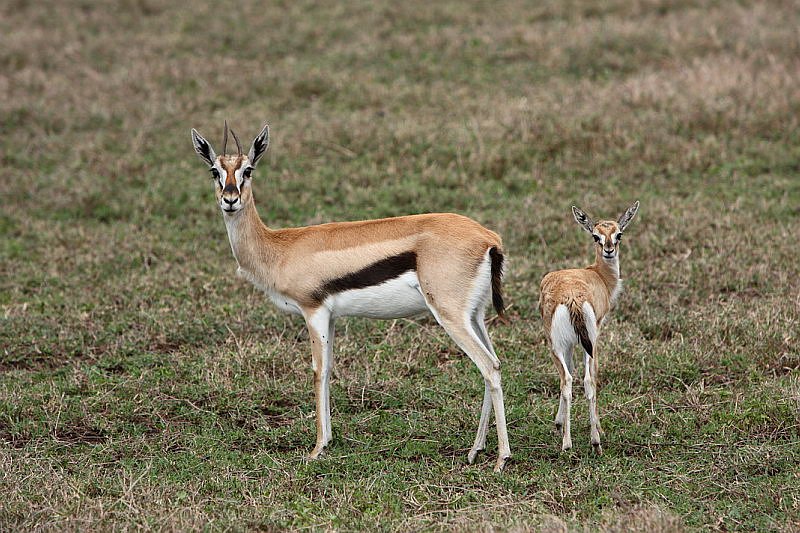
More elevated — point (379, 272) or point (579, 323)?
point (379, 272)

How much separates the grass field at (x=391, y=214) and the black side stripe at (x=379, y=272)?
1003 mm

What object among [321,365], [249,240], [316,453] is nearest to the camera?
[316,453]

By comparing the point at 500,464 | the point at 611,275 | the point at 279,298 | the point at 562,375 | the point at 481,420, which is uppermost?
the point at 279,298

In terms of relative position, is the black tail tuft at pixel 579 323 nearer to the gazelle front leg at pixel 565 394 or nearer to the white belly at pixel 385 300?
the gazelle front leg at pixel 565 394

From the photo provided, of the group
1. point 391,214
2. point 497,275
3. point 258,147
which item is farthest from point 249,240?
point 391,214

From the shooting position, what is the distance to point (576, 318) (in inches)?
215

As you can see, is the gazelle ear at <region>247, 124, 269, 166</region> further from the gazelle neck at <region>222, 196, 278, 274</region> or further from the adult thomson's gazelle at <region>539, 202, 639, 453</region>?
the adult thomson's gazelle at <region>539, 202, 639, 453</region>

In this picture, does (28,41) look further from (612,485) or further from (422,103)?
(612,485)

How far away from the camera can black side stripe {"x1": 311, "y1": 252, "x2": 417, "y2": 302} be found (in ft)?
18.2

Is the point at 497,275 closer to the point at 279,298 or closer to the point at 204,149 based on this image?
the point at 279,298

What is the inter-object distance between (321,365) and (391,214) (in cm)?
404

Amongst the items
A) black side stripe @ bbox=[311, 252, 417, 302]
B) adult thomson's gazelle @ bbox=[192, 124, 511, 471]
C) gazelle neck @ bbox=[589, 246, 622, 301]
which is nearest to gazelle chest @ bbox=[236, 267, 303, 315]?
adult thomson's gazelle @ bbox=[192, 124, 511, 471]

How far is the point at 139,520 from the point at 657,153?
7399mm

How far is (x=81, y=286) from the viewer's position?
842 cm
